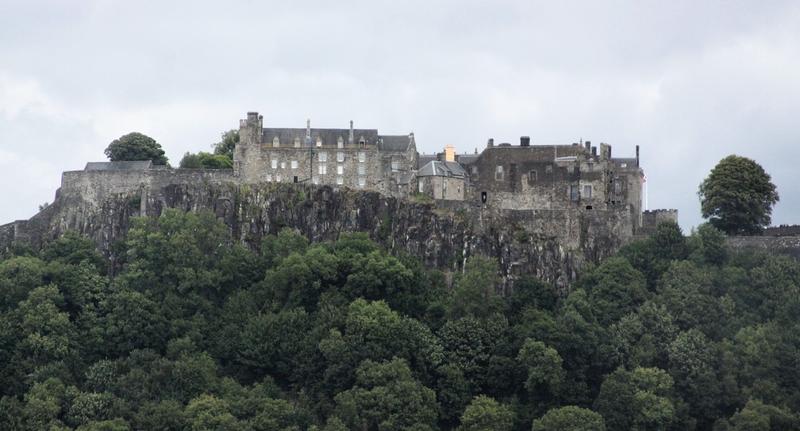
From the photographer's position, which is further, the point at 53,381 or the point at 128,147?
the point at 128,147

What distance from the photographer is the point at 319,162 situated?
85562 mm

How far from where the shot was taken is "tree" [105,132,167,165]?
9356cm

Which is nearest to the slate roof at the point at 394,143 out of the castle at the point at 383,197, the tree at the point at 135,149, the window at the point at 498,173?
the castle at the point at 383,197

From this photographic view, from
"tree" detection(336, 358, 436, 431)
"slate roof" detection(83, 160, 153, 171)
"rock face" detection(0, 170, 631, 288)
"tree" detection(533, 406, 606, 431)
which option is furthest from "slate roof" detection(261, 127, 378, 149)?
"tree" detection(533, 406, 606, 431)

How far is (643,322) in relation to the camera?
254 ft

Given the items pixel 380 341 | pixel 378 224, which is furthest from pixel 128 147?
pixel 380 341

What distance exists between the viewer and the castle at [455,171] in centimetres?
8462

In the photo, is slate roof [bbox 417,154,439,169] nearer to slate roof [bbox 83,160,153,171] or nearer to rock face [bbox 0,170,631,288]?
rock face [bbox 0,170,631,288]

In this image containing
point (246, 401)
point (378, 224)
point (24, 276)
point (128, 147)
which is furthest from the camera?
point (128, 147)

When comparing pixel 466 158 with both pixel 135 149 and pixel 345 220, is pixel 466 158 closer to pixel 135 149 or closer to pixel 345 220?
pixel 345 220

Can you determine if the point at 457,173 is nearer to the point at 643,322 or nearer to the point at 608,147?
the point at 608,147

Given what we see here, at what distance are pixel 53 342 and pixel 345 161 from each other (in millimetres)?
17812

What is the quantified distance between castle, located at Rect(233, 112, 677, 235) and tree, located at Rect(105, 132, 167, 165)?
9.63 metres

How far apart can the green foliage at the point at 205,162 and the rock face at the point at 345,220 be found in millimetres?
5419
